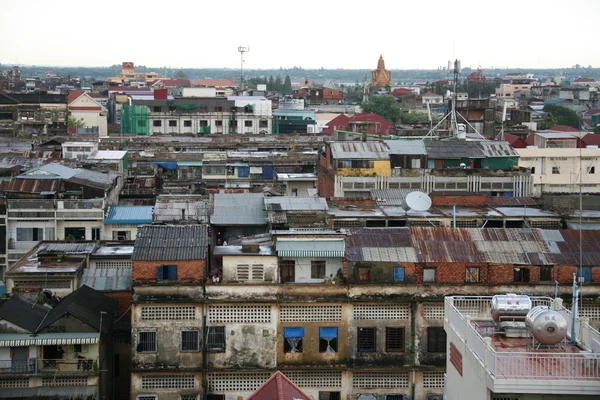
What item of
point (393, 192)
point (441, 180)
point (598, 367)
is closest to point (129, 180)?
point (441, 180)

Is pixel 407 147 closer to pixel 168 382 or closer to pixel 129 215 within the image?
pixel 129 215

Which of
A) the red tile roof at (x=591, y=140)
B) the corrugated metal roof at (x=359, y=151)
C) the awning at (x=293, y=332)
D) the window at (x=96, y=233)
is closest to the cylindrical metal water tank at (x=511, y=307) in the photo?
the awning at (x=293, y=332)

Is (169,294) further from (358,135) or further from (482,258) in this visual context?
(358,135)

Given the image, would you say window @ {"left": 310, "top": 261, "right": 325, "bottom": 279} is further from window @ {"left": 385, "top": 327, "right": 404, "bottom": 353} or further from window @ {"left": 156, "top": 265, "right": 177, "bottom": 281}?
window @ {"left": 156, "top": 265, "right": 177, "bottom": 281}

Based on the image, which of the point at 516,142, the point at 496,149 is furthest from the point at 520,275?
the point at 516,142

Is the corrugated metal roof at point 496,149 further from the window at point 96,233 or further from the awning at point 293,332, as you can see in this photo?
the awning at point 293,332

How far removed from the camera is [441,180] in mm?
43250

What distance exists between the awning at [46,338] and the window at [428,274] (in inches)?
335

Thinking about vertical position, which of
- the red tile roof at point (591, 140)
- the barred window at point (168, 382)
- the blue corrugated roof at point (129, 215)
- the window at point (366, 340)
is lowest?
the barred window at point (168, 382)

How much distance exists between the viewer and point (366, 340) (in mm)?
25141

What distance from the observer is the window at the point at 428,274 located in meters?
25.4

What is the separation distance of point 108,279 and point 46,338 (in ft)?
15.6

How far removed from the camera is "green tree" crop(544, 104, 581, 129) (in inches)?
4690

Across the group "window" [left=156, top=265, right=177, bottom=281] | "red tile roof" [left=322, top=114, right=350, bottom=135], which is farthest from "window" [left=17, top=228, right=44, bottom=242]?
"red tile roof" [left=322, top=114, right=350, bottom=135]
